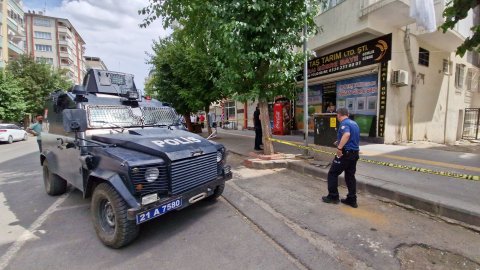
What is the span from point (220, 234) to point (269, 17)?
5627mm

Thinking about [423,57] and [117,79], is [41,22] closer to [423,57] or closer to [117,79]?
[117,79]

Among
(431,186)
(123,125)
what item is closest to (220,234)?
(123,125)

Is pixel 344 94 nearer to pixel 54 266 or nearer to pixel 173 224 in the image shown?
pixel 173 224

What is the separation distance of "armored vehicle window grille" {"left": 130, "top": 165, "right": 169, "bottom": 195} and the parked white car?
21463mm

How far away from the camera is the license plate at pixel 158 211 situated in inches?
122

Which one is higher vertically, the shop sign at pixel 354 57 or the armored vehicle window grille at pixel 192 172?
the shop sign at pixel 354 57

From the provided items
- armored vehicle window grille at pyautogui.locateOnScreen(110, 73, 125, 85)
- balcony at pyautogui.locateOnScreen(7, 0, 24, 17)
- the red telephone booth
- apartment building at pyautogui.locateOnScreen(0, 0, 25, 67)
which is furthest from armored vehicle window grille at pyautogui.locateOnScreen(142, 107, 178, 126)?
balcony at pyautogui.locateOnScreen(7, 0, 24, 17)

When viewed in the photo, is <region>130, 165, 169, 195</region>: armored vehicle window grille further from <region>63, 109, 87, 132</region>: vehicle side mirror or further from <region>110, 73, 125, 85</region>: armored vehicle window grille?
<region>110, 73, 125, 85</region>: armored vehicle window grille

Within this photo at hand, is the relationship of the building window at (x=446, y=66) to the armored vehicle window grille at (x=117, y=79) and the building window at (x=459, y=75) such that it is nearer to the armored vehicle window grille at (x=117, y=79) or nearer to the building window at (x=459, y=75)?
the building window at (x=459, y=75)

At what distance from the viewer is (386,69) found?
10375 millimetres

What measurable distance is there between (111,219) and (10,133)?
21494mm

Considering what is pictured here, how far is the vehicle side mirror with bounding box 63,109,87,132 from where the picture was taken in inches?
151

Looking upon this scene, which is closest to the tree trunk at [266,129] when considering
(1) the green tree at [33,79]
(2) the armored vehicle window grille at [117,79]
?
(2) the armored vehicle window grille at [117,79]

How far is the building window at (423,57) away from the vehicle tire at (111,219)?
13.8m
